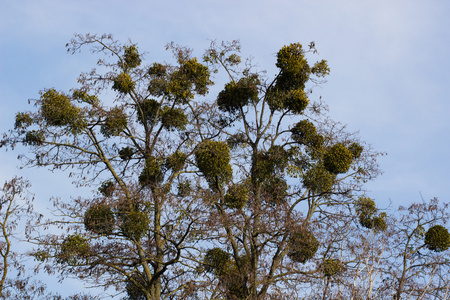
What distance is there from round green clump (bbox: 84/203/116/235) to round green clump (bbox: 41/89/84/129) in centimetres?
282

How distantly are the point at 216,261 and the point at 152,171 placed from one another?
3363 mm

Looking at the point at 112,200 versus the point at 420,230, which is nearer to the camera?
the point at 112,200

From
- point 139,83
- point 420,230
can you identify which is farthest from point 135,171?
point 420,230

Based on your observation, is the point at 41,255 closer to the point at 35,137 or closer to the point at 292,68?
the point at 35,137

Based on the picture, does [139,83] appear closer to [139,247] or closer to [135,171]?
[135,171]

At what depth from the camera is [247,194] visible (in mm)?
16297

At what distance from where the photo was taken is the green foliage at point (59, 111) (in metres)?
16.2

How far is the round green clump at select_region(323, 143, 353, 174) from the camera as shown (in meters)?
16.0

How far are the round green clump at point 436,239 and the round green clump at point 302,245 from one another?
3.76 meters

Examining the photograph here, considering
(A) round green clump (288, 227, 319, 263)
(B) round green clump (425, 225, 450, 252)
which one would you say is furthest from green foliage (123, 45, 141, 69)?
(B) round green clump (425, 225, 450, 252)

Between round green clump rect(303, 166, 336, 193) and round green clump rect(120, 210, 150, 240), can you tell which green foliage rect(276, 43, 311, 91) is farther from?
round green clump rect(120, 210, 150, 240)

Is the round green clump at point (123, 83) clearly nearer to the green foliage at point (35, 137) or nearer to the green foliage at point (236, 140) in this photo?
the green foliage at point (35, 137)

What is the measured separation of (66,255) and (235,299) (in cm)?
469

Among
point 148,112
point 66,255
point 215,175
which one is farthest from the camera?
point 148,112
